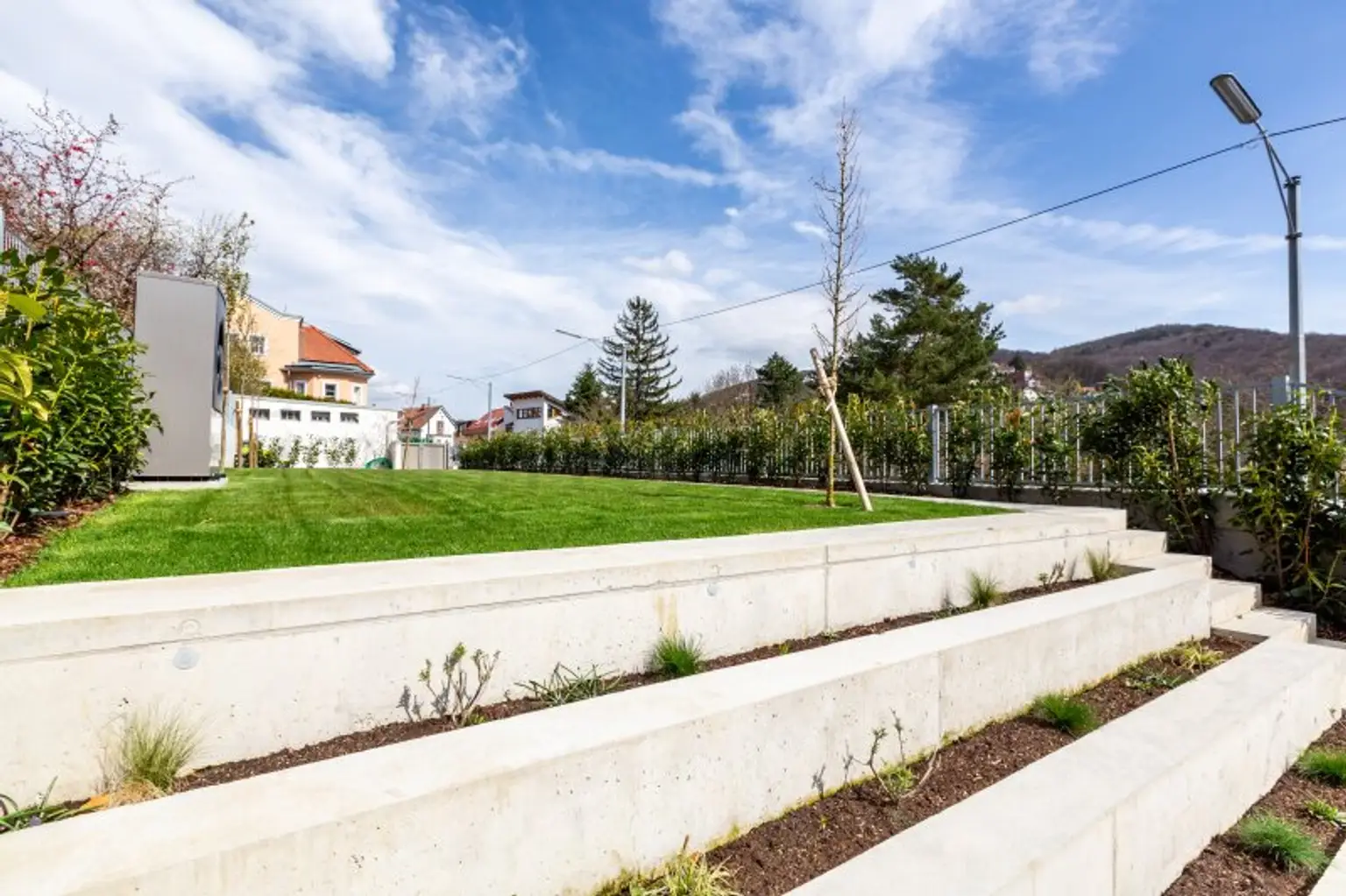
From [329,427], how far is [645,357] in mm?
27577

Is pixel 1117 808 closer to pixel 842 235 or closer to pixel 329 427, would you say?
pixel 842 235

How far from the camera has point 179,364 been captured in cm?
686

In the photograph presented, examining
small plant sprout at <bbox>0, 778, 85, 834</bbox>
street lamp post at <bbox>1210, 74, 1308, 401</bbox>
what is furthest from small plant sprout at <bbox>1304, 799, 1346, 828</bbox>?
street lamp post at <bbox>1210, 74, 1308, 401</bbox>

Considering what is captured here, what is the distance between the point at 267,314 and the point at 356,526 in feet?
129

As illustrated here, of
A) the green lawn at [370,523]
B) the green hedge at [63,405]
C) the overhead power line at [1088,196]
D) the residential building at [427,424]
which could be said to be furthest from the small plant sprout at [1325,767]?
the residential building at [427,424]

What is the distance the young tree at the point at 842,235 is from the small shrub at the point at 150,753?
21.8ft

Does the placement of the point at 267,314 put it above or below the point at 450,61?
above

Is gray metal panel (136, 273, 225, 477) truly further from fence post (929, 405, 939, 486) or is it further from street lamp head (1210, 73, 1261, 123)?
street lamp head (1210, 73, 1261, 123)

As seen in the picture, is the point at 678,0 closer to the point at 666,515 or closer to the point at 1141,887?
the point at 666,515

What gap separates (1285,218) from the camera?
8055 mm

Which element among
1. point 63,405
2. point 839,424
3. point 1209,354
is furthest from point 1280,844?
point 1209,354

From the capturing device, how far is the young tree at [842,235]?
306 inches

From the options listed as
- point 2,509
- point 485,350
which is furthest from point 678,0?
point 485,350

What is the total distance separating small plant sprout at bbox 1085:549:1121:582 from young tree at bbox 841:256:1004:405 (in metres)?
25.6
